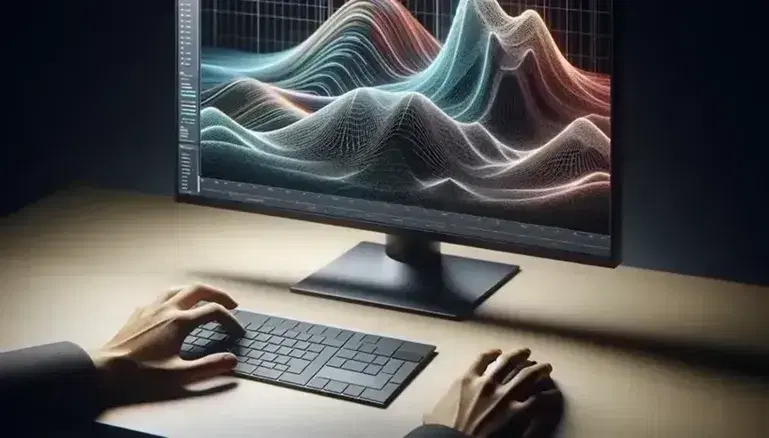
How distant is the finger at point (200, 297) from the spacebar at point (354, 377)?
213mm

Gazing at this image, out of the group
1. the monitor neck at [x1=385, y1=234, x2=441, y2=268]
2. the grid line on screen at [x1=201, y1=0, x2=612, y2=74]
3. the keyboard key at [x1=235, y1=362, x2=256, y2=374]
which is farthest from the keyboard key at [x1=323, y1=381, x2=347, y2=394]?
the grid line on screen at [x1=201, y1=0, x2=612, y2=74]

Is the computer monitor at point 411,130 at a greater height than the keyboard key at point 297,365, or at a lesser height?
greater

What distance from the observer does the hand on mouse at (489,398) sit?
4.70 feet

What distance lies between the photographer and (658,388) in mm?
1560

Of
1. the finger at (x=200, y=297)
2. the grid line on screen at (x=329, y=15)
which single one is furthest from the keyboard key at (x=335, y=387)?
the grid line on screen at (x=329, y=15)

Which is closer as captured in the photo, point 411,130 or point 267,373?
point 267,373

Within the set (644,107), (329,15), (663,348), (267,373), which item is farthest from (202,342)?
(644,107)

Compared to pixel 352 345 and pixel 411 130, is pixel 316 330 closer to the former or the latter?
pixel 352 345

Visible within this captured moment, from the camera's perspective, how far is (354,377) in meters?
1.56

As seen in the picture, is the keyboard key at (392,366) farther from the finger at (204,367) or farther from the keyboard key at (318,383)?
the finger at (204,367)

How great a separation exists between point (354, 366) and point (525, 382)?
0.23 meters

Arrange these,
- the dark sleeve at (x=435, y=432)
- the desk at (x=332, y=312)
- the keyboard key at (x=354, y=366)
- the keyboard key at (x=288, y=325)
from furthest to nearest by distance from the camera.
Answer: the keyboard key at (x=288, y=325) → the keyboard key at (x=354, y=366) → the desk at (x=332, y=312) → the dark sleeve at (x=435, y=432)

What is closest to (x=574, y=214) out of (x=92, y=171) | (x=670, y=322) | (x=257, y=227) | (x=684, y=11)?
(x=670, y=322)

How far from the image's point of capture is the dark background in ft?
5.89
